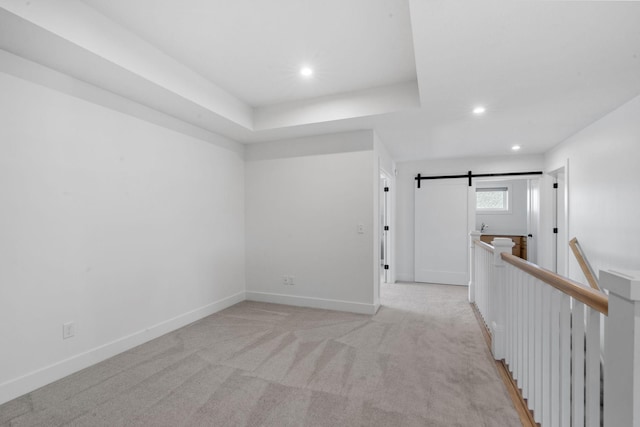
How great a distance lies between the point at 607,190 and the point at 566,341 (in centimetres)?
282

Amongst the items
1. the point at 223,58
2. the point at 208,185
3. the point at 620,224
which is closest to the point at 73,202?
the point at 208,185

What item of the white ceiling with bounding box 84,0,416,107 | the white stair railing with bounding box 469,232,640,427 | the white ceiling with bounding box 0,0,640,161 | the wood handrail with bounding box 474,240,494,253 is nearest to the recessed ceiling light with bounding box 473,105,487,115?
the white ceiling with bounding box 0,0,640,161

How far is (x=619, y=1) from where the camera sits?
4.99 ft

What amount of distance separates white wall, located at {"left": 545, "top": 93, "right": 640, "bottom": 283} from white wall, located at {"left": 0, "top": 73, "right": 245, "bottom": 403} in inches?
172

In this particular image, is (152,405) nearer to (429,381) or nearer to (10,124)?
(429,381)

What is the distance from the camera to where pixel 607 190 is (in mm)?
3072

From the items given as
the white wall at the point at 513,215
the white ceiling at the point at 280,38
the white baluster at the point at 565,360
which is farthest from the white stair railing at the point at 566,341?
the white wall at the point at 513,215

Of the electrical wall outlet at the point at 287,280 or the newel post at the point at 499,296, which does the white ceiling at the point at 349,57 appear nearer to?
the newel post at the point at 499,296

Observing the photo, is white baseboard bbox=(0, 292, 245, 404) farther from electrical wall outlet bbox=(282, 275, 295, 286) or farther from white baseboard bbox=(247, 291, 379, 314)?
electrical wall outlet bbox=(282, 275, 295, 286)

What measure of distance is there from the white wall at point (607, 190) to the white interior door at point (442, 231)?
1.59m

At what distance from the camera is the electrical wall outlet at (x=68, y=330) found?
2.23 metres

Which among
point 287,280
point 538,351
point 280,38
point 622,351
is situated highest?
point 280,38

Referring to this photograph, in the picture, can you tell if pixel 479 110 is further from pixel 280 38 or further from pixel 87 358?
pixel 87 358

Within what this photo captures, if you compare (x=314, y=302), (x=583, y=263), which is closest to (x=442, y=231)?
(x=583, y=263)
